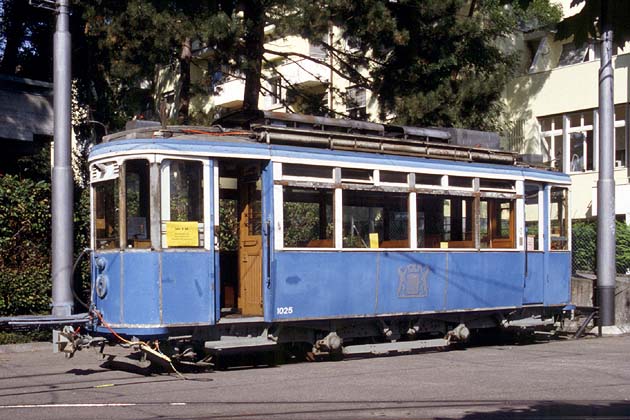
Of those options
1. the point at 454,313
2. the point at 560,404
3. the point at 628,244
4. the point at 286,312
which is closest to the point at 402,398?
the point at 560,404

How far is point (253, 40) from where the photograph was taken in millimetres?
19422

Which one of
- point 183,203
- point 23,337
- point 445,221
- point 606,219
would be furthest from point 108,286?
point 606,219

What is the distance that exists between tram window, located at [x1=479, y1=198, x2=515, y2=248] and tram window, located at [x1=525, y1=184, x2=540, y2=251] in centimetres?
48

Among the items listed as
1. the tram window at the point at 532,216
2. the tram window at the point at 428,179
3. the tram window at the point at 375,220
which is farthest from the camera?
the tram window at the point at 532,216

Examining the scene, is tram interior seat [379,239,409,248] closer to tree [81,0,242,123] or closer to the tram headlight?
the tram headlight

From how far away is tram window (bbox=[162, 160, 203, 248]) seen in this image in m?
11.6

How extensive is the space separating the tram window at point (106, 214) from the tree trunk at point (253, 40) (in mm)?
6886

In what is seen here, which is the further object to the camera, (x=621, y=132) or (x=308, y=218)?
(x=621, y=132)

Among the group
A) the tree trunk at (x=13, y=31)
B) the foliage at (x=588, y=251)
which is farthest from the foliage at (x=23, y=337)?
the foliage at (x=588, y=251)

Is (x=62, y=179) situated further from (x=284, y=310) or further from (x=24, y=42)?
(x=24, y=42)

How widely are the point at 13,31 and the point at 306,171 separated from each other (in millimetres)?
14082

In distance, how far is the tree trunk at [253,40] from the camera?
19062 mm

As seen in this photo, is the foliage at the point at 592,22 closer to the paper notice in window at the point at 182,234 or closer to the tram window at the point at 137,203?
the paper notice in window at the point at 182,234

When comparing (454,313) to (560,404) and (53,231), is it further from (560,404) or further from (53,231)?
(53,231)
